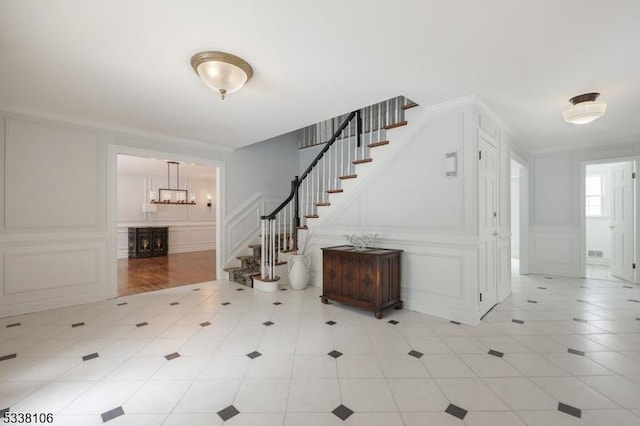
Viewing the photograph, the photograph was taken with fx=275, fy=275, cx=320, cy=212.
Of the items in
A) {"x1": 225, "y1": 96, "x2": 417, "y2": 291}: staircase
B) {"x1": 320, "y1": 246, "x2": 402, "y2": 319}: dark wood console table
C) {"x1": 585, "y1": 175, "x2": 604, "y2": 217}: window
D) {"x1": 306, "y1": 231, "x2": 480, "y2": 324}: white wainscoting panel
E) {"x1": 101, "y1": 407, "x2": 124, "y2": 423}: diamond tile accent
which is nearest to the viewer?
{"x1": 101, "y1": 407, "x2": 124, "y2": 423}: diamond tile accent

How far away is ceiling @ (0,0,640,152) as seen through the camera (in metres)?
1.83

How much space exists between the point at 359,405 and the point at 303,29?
2.67 m

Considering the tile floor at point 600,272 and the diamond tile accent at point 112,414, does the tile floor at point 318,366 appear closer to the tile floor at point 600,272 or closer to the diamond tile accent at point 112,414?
the diamond tile accent at point 112,414

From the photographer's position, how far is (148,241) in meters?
8.46

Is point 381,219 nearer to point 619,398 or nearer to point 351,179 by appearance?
point 351,179

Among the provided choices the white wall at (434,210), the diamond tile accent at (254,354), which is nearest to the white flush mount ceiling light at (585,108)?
the white wall at (434,210)

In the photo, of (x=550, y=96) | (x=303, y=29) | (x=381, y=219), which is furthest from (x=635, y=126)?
(x=303, y=29)

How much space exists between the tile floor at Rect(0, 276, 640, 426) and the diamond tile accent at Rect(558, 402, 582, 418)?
11mm

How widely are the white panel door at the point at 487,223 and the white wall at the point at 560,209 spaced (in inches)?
117

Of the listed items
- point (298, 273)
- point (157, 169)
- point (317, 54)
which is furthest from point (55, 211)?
point (157, 169)

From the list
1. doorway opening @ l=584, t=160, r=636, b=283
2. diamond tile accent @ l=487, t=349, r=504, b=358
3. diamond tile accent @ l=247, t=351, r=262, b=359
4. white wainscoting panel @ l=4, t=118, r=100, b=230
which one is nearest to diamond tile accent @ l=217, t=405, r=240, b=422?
diamond tile accent @ l=247, t=351, r=262, b=359

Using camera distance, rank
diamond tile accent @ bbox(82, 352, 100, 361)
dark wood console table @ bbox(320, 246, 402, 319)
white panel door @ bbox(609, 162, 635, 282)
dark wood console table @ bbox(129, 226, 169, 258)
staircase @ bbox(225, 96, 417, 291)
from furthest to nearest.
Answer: dark wood console table @ bbox(129, 226, 169, 258)
white panel door @ bbox(609, 162, 635, 282)
staircase @ bbox(225, 96, 417, 291)
dark wood console table @ bbox(320, 246, 402, 319)
diamond tile accent @ bbox(82, 352, 100, 361)

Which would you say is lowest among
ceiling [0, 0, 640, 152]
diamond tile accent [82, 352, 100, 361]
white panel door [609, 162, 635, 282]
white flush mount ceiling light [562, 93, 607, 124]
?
diamond tile accent [82, 352, 100, 361]

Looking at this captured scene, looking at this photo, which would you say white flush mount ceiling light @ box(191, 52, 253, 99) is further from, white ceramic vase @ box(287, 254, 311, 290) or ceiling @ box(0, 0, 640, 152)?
white ceramic vase @ box(287, 254, 311, 290)
